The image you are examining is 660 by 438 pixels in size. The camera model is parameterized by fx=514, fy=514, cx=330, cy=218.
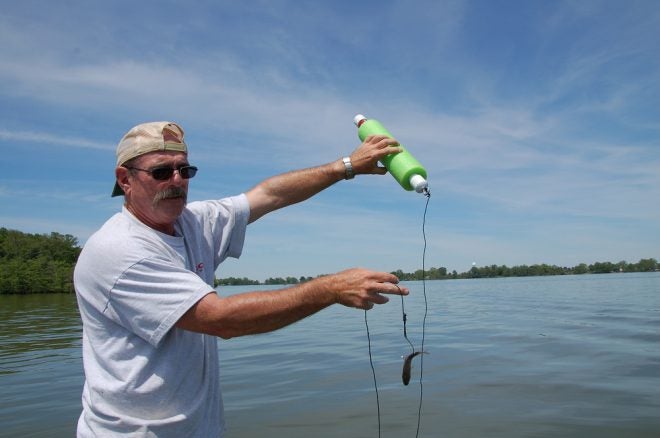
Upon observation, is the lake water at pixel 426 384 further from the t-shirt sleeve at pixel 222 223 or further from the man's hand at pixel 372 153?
the man's hand at pixel 372 153

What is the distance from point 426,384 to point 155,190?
9.07m

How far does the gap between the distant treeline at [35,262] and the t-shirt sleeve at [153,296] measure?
296ft

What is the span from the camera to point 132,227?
2.81 m

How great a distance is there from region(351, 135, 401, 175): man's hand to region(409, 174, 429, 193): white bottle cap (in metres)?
0.46

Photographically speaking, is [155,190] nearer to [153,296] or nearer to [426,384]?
[153,296]

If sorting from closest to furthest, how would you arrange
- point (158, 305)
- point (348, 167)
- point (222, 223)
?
1. point (158, 305)
2. point (222, 223)
3. point (348, 167)

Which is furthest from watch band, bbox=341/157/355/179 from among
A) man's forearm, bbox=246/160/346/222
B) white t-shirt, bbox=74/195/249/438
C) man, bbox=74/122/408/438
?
white t-shirt, bbox=74/195/249/438

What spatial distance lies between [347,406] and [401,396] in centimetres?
118

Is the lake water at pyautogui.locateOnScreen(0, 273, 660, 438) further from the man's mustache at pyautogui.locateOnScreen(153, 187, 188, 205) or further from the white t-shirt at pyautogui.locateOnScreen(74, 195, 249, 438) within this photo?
the man's mustache at pyautogui.locateOnScreen(153, 187, 188, 205)

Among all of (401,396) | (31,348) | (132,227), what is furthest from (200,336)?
(31,348)

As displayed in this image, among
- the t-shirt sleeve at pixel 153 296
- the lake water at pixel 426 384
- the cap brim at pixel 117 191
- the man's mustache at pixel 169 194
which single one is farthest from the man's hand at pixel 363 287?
the lake water at pixel 426 384

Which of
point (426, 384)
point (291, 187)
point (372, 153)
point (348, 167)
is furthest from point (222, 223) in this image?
point (426, 384)

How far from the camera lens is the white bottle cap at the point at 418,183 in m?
3.07

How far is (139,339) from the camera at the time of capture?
268cm
